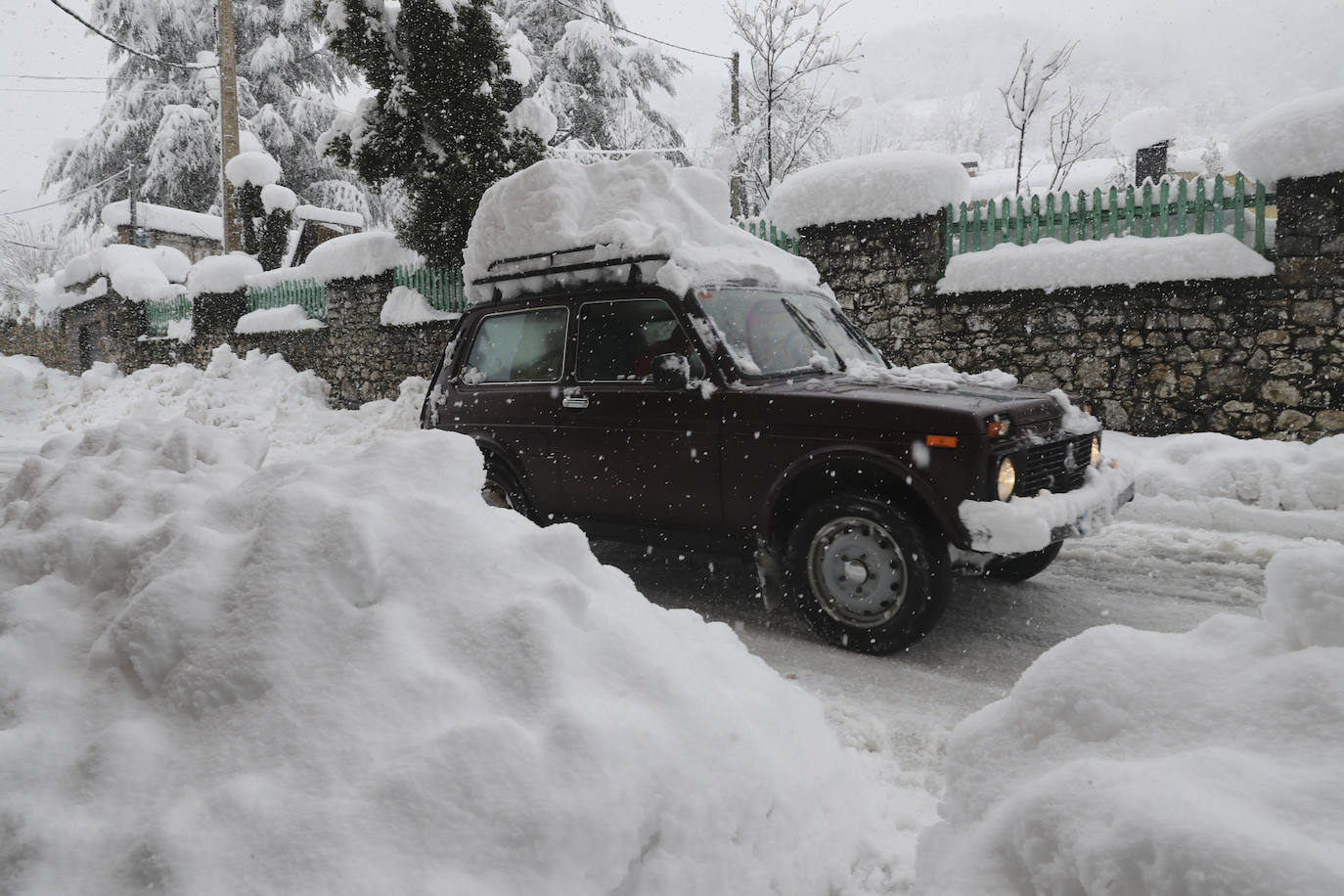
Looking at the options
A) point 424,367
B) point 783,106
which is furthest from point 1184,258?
point 783,106

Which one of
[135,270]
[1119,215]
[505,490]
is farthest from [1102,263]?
[135,270]

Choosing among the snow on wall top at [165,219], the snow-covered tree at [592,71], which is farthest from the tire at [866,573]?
the snow on wall top at [165,219]

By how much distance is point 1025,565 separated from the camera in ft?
15.9

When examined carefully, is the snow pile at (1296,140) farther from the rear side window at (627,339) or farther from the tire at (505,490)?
the tire at (505,490)

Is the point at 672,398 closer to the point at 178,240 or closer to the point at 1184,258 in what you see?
the point at 1184,258

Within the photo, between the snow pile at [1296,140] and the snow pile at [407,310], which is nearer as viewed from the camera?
the snow pile at [1296,140]

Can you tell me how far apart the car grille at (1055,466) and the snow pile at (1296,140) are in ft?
15.5

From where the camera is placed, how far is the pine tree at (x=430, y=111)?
1133 centimetres

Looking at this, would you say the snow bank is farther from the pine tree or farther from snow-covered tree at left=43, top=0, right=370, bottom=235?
snow-covered tree at left=43, top=0, right=370, bottom=235

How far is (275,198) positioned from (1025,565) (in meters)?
18.0

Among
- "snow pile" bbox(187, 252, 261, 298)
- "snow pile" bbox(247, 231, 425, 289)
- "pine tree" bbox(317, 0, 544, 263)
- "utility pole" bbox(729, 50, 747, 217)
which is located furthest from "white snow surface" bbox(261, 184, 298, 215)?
"utility pole" bbox(729, 50, 747, 217)

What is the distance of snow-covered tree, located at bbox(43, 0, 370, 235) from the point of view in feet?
81.6

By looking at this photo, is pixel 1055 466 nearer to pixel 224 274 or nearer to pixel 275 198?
pixel 224 274

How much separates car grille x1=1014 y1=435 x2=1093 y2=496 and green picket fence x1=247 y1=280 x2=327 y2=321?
13.3 m
